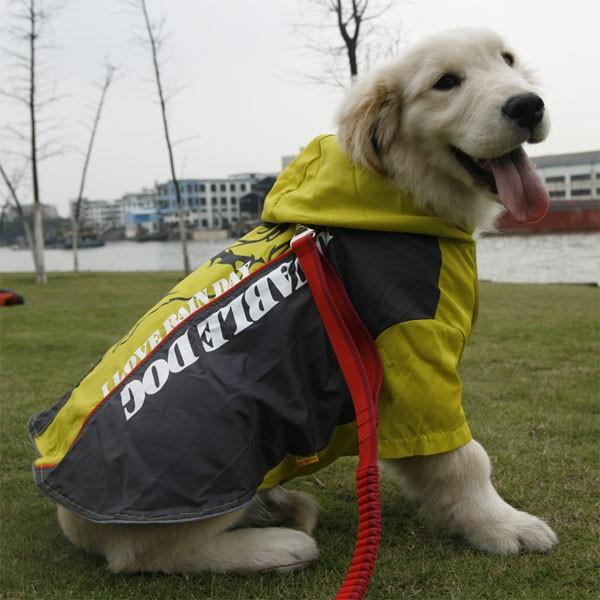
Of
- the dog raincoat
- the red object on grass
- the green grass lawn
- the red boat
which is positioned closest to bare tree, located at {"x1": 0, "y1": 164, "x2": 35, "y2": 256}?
the red object on grass

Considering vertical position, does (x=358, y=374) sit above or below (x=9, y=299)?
above

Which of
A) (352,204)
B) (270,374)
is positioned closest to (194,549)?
(270,374)

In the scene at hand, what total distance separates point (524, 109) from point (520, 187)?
305 mm

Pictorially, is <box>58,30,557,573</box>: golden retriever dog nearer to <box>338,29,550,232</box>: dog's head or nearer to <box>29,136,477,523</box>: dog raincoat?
<box>338,29,550,232</box>: dog's head

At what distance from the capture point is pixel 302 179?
2.74 metres

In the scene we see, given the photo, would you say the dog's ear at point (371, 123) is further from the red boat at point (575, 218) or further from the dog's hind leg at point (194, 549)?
the red boat at point (575, 218)

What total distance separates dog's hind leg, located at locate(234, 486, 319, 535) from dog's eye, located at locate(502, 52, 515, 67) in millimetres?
2000

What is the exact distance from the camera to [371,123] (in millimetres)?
2641

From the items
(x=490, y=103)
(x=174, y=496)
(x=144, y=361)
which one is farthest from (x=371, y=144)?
(x=174, y=496)

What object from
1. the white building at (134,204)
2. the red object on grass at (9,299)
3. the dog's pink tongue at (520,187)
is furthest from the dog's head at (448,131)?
the white building at (134,204)

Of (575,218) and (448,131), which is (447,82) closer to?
(448,131)

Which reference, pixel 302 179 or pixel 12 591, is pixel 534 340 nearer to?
pixel 302 179

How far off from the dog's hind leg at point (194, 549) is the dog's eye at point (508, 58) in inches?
81.8

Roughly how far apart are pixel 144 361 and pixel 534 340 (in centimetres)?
547
